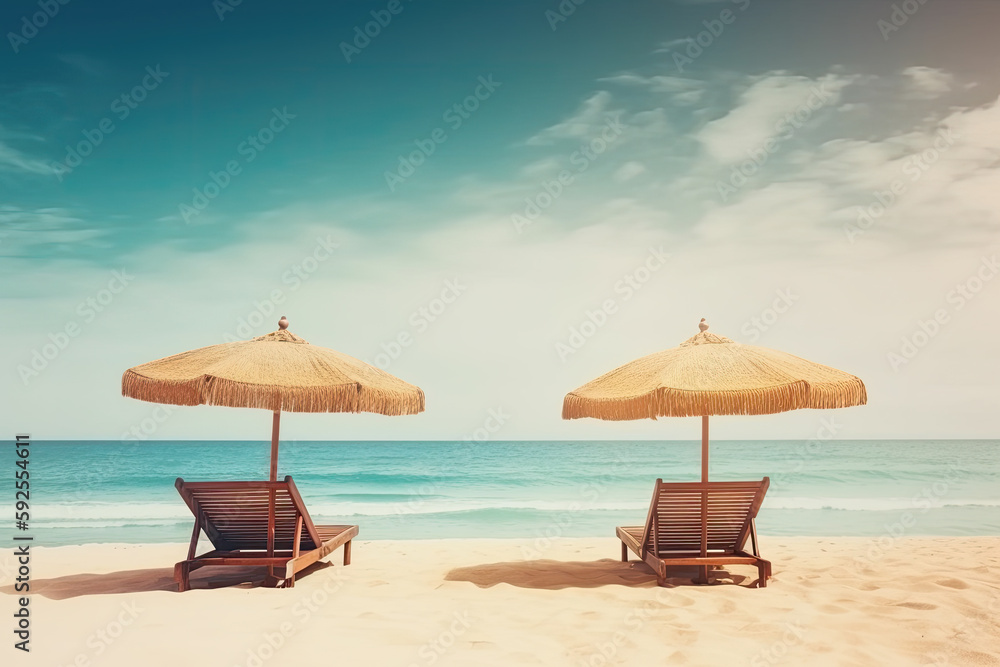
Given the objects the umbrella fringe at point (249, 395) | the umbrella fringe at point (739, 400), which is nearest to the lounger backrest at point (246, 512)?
the umbrella fringe at point (249, 395)

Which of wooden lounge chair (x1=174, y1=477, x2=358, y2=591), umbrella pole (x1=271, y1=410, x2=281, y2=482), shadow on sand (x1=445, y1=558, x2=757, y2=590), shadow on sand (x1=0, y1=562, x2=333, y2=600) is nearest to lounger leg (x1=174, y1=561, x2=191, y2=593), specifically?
wooden lounge chair (x1=174, y1=477, x2=358, y2=591)

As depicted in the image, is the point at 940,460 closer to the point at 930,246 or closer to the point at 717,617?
the point at 930,246

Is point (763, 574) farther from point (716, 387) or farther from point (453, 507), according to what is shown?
point (453, 507)

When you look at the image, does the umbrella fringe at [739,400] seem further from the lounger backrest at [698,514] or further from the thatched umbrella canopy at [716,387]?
the lounger backrest at [698,514]

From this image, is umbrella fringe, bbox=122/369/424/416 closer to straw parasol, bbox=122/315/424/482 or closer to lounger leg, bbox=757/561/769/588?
straw parasol, bbox=122/315/424/482

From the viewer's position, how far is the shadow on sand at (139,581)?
4.96 m

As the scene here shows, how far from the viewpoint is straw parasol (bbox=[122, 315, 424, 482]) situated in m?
4.64

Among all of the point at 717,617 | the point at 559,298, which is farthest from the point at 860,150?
the point at 717,617

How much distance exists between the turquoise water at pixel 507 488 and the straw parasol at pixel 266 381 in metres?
5.39

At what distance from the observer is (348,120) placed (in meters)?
12.6

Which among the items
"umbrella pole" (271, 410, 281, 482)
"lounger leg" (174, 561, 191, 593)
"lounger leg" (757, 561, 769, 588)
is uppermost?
"umbrella pole" (271, 410, 281, 482)

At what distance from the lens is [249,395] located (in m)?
4.63

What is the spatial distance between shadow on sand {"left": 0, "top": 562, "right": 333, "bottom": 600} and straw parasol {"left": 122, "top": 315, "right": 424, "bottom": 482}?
41.4 inches

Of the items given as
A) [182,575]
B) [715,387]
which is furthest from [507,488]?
[715,387]
